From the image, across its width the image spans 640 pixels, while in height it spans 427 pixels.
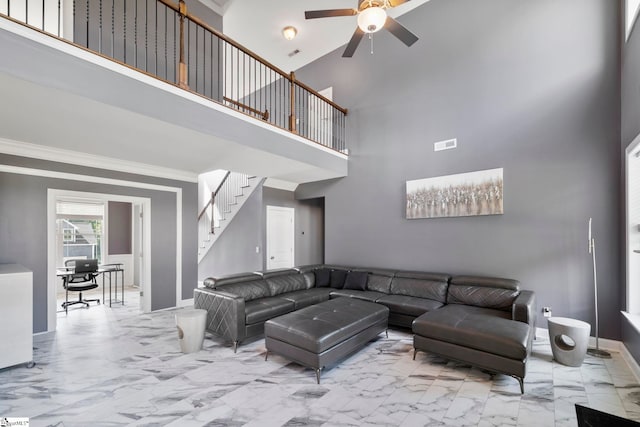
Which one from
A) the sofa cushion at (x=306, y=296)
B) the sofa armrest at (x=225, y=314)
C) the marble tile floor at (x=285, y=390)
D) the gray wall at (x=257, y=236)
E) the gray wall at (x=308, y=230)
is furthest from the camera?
the gray wall at (x=308, y=230)

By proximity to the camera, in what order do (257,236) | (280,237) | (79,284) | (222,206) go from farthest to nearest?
(222,206)
(280,237)
(257,236)
(79,284)

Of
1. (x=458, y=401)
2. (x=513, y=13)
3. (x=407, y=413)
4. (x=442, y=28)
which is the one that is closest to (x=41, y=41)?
(x=407, y=413)

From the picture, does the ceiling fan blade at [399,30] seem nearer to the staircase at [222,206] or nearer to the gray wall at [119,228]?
the staircase at [222,206]

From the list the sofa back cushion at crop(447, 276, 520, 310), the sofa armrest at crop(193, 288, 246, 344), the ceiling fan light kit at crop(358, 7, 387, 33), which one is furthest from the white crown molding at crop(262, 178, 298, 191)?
the ceiling fan light kit at crop(358, 7, 387, 33)

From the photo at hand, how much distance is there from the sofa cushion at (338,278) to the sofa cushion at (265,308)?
4.12ft

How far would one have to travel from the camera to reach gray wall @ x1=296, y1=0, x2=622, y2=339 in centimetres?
356

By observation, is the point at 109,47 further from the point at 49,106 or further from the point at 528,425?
the point at 528,425

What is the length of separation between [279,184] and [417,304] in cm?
415

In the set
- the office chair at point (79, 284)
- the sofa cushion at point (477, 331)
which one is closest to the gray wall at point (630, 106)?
the sofa cushion at point (477, 331)

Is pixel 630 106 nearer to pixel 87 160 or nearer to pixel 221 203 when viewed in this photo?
pixel 87 160

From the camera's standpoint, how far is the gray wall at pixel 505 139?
3.56 m

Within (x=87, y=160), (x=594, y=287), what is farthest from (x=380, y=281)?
(x=87, y=160)

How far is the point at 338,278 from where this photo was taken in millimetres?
5211

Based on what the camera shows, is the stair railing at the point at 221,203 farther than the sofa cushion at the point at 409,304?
Yes
